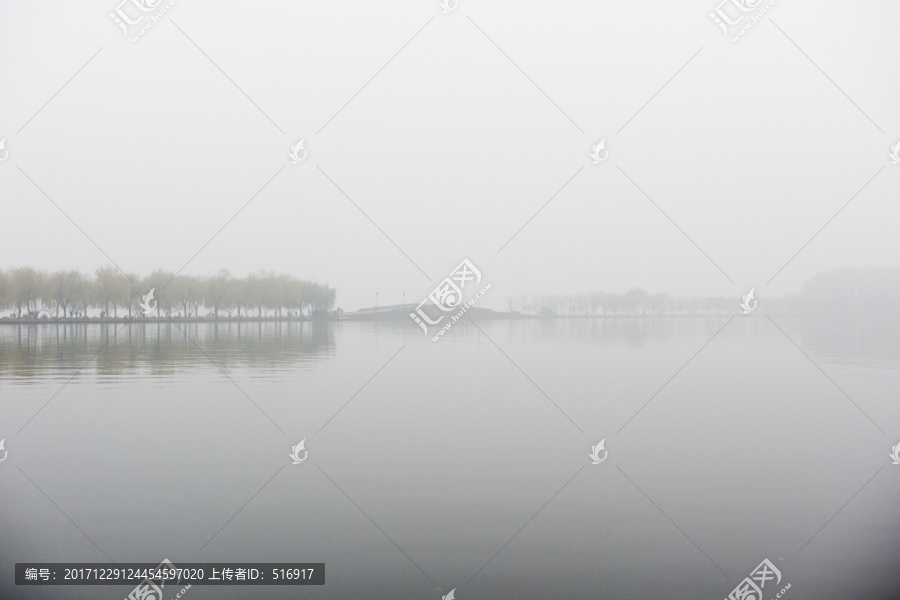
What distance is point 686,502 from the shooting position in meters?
6.08

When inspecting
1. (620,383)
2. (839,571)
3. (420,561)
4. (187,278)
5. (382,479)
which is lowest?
(839,571)

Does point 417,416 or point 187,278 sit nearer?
point 417,416

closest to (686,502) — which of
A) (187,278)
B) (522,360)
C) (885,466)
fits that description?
(885,466)

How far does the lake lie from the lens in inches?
200

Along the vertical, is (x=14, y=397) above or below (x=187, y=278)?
below

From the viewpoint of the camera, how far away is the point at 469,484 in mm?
6496

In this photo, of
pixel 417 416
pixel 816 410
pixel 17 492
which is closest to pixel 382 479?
pixel 417 416

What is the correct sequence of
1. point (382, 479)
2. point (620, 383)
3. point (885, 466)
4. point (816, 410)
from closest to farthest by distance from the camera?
point (382, 479)
point (885, 466)
point (816, 410)
point (620, 383)

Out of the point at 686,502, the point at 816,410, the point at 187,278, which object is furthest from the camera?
the point at 187,278

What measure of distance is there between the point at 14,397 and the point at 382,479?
28.1ft

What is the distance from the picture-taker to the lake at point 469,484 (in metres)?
5.08

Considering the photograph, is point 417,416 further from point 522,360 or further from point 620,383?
point 522,360

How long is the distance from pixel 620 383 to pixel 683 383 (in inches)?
64.1

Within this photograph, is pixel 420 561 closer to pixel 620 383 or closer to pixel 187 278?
pixel 620 383
